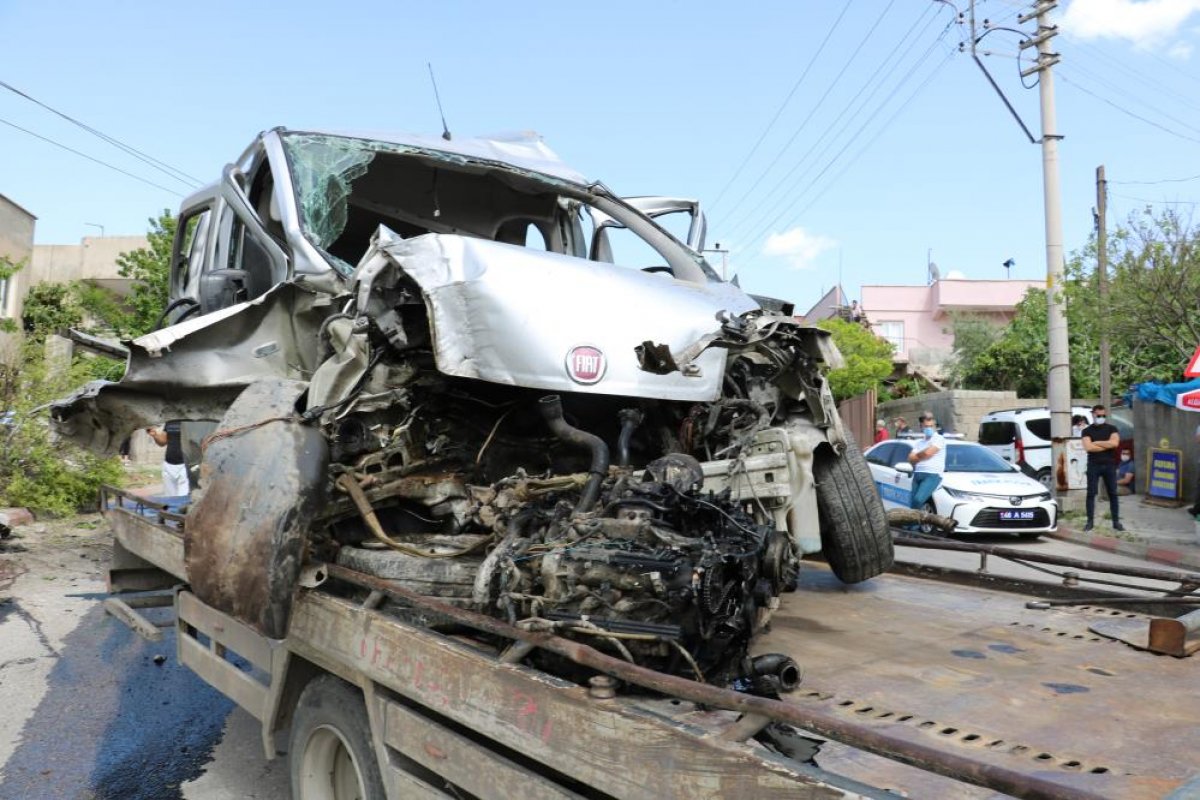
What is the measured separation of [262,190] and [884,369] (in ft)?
77.3

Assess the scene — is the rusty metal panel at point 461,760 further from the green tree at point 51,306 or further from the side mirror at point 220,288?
the green tree at point 51,306

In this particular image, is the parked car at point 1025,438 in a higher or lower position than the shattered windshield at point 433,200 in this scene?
lower

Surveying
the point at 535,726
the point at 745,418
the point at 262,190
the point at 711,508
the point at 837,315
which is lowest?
the point at 535,726

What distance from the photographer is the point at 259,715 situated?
344 cm

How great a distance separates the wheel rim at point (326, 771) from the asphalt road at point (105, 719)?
0.89 metres

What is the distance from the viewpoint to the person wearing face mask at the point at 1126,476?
16547 mm

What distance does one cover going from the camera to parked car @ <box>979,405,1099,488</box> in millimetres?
16562

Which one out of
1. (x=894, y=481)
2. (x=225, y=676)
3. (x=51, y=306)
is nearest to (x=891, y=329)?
(x=894, y=481)

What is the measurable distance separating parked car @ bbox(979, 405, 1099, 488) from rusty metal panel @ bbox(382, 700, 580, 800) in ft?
52.2

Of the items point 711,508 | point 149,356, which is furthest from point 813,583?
point 149,356

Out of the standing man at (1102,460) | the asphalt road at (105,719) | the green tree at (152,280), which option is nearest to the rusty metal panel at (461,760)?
the asphalt road at (105,719)

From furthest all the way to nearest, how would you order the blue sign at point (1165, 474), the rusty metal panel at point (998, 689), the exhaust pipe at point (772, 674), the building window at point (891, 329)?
the building window at point (891, 329), the blue sign at point (1165, 474), the exhaust pipe at point (772, 674), the rusty metal panel at point (998, 689)

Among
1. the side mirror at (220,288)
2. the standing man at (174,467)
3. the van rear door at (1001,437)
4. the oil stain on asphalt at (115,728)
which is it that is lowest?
the oil stain on asphalt at (115,728)

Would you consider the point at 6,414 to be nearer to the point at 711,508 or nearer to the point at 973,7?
the point at 711,508
